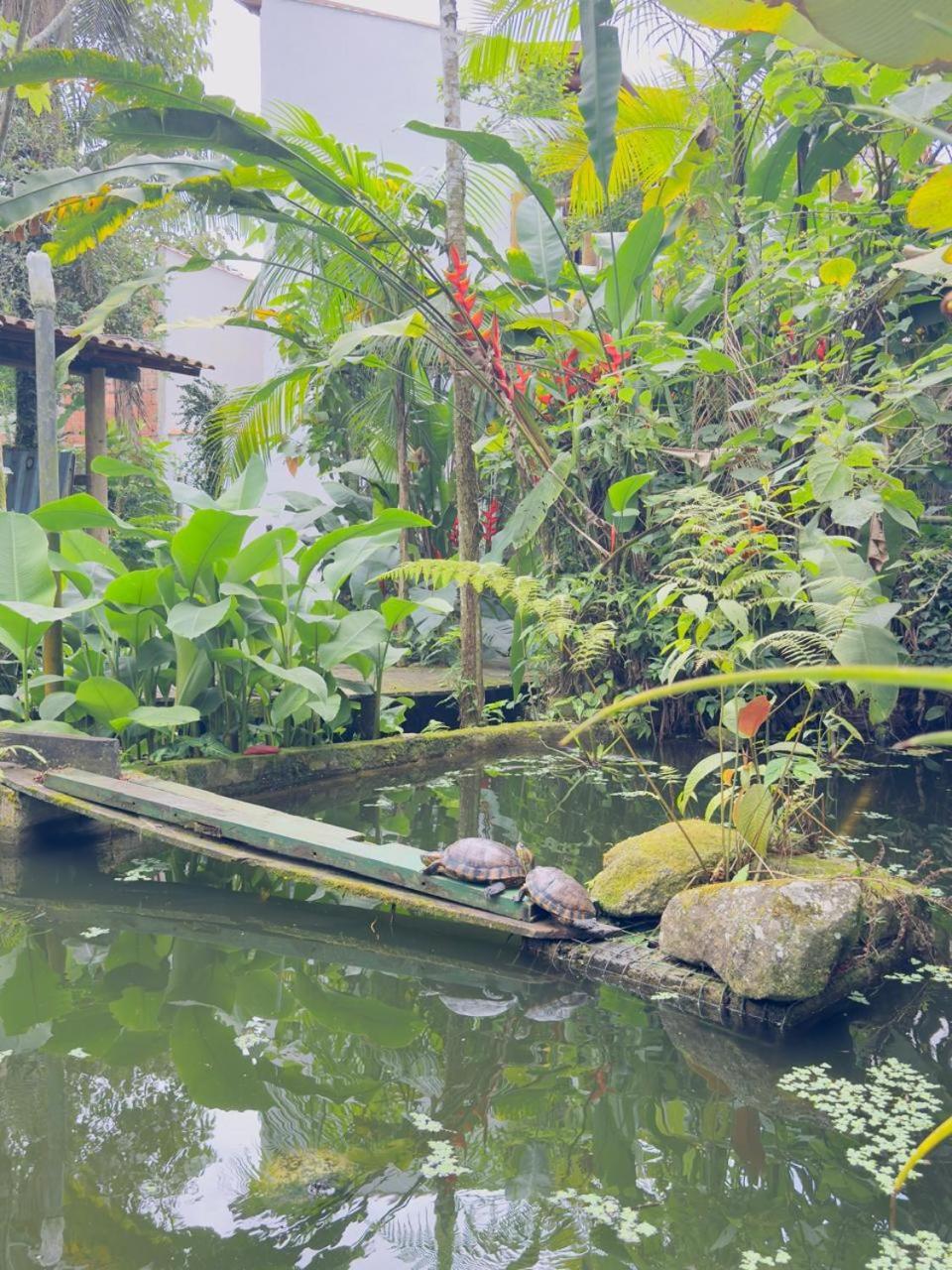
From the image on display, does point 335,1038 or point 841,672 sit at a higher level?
point 841,672

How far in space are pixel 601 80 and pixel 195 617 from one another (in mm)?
3444

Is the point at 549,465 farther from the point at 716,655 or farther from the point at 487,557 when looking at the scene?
the point at 716,655

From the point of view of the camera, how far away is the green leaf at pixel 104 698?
470cm

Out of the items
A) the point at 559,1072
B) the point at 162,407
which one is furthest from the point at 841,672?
the point at 162,407

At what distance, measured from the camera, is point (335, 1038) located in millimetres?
2805

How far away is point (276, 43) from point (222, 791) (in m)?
13.0

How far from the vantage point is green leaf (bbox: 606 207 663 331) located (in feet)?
18.9

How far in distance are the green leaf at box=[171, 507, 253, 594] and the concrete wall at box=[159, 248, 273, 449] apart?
1418 centimetres

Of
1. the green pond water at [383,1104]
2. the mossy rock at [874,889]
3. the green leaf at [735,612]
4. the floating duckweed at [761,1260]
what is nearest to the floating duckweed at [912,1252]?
the green pond water at [383,1104]

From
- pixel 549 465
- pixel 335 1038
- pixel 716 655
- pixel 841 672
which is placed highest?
pixel 549 465

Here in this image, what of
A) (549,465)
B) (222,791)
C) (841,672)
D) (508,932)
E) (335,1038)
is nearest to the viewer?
(841,672)

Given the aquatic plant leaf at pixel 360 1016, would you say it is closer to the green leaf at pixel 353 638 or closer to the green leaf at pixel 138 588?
the green leaf at pixel 138 588

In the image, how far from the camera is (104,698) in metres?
4.77

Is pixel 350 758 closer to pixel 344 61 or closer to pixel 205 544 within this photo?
pixel 205 544
